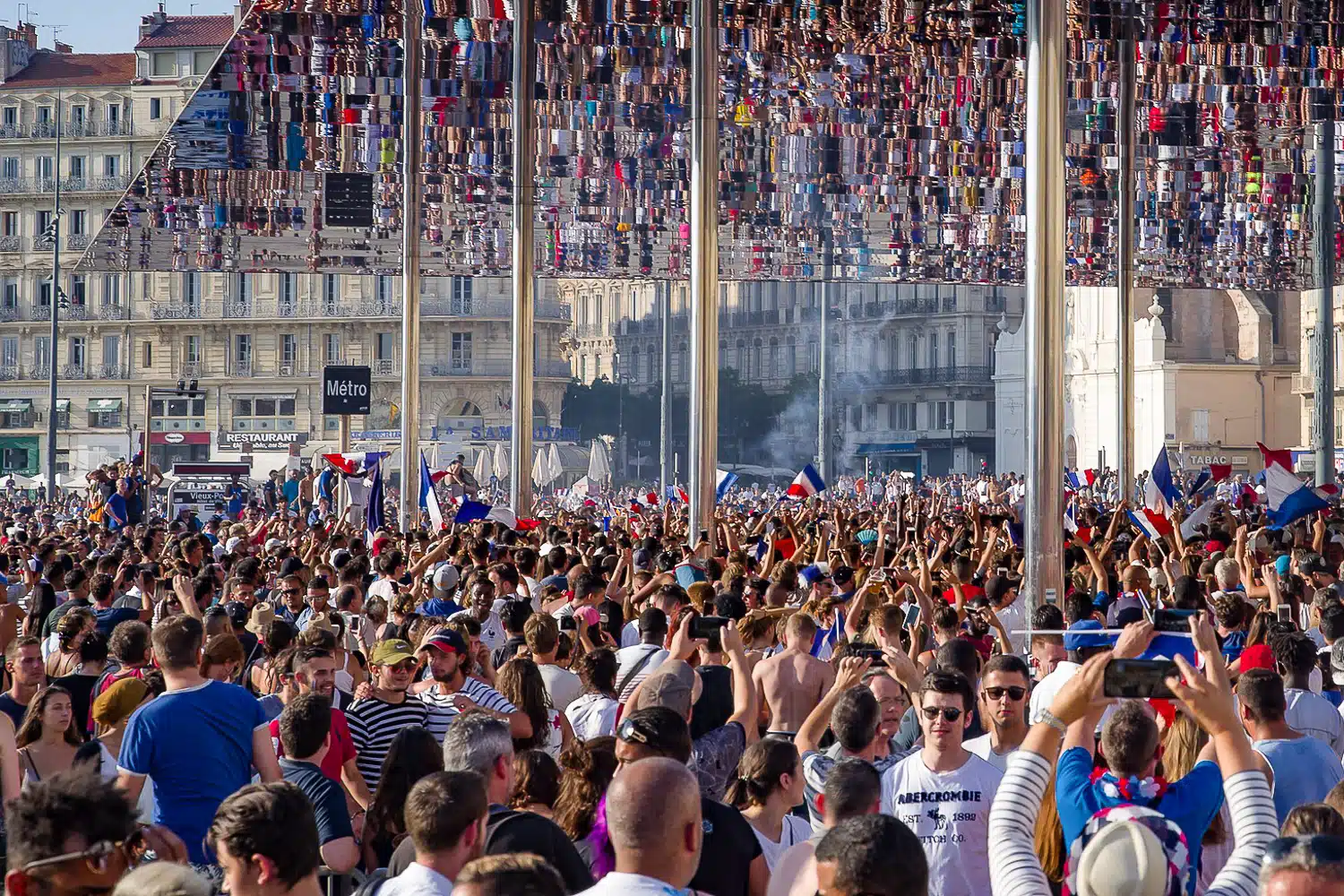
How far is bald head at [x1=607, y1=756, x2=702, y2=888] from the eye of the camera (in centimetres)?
402

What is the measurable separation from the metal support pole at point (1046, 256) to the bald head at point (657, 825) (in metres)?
9.86

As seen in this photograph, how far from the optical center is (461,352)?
88.2m

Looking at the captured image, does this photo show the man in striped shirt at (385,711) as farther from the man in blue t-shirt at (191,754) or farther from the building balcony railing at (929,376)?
the building balcony railing at (929,376)

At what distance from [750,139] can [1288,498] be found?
8915mm

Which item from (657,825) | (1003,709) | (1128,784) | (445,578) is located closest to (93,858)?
(657,825)

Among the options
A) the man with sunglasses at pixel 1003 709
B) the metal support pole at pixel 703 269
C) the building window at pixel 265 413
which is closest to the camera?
the man with sunglasses at pixel 1003 709

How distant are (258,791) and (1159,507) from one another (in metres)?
14.4

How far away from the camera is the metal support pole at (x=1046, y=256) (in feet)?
45.0

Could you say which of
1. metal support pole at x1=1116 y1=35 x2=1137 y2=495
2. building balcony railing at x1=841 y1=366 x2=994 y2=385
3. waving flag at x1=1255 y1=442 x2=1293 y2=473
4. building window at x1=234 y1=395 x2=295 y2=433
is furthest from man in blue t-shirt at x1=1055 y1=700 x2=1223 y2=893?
building balcony railing at x1=841 y1=366 x2=994 y2=385

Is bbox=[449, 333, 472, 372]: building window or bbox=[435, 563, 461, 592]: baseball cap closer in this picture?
bbox=[435, 563, 461, 592]: baseball cap

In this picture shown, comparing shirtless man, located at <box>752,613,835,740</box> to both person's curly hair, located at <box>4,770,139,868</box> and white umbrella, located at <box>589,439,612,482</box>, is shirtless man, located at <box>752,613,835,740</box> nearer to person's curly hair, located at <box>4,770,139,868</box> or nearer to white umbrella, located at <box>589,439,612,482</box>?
person's curly hair, located at <box>4,770,139,868</box>

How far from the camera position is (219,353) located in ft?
285

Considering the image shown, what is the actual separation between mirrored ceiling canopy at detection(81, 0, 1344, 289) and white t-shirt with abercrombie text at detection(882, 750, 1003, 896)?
42.1 ft

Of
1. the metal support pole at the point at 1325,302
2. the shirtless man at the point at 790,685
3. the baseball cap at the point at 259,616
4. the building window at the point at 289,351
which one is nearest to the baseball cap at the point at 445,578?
the baseball cap at the point at 259,616
